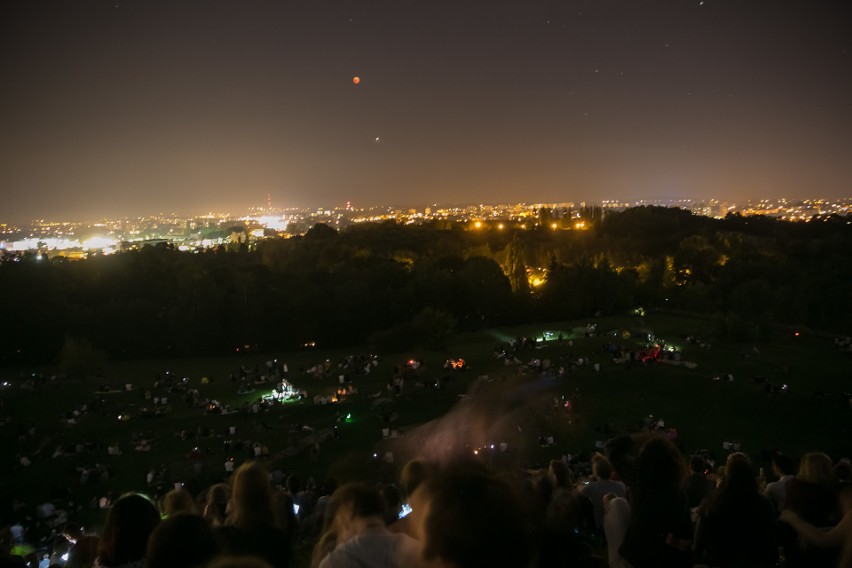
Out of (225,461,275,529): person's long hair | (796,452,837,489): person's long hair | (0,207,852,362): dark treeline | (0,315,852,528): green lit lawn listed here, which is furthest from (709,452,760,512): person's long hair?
(0,207,852,362): dark treeline

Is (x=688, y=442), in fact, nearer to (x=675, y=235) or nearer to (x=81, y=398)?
(x=81, y=398)

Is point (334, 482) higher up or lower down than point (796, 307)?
higher up

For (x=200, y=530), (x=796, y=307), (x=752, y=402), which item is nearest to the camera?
(x=200, y=530)

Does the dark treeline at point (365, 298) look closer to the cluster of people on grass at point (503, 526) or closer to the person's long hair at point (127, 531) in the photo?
the cluster of people on grass at point (503, 526)

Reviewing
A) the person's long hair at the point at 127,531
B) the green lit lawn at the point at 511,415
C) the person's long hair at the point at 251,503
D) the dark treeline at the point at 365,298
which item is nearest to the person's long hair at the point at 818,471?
the person's long hair at the point at 251,503

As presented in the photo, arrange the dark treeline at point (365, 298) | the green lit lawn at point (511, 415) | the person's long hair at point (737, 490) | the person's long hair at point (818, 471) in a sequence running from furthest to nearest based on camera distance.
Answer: the dark treeline at point (365, 298) → the green lit lawn at point (511, 415) → the person's long hair at point (818, 471) → the person's long hair at point (737, 490)

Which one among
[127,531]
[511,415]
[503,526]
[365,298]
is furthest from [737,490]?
[365,298]

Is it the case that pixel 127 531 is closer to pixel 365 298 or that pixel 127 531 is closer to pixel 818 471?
pixel 818 471

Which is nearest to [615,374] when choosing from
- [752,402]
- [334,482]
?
[752,402]
